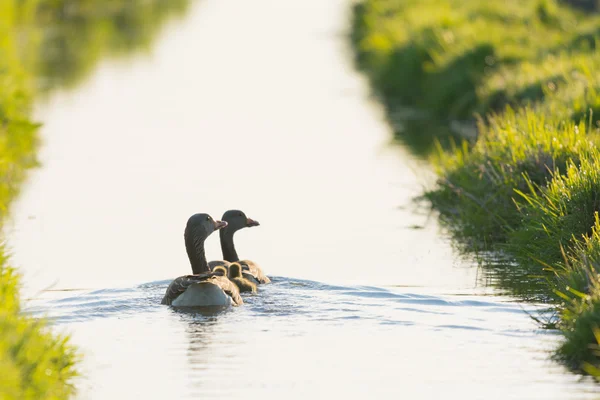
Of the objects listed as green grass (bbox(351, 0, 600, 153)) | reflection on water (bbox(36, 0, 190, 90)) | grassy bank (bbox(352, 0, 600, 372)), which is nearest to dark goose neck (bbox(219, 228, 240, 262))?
grassy bank (bbox(352, 0, 600, 372))

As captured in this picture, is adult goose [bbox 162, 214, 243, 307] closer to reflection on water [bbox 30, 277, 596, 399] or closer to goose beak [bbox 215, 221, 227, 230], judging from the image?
reflection on water [bbox 30, 277, 596, 399]

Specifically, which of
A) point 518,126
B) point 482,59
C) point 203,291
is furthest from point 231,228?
point 482,59

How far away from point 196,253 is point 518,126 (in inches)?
181

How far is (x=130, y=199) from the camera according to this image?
739 inches

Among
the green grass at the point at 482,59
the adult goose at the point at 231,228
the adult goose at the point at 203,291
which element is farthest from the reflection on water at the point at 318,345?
the green grass at the point at 482,59

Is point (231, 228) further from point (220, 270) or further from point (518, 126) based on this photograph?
point (518, 126)

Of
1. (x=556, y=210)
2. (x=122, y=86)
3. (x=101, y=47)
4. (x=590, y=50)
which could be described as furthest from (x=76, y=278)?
(x=101, y=47)

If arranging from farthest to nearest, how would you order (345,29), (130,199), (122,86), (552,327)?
1. (345,29)
2. (122,86)
3. (130,199)
4. (552,327)

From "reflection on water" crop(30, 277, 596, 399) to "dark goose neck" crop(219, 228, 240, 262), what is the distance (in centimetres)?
204

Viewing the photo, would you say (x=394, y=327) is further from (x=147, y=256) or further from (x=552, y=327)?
(x=147, y=256)

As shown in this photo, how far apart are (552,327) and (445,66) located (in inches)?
692

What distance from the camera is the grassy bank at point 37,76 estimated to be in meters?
8.16

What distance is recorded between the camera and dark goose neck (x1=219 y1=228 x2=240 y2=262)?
1519 cm

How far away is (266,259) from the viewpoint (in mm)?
15297
